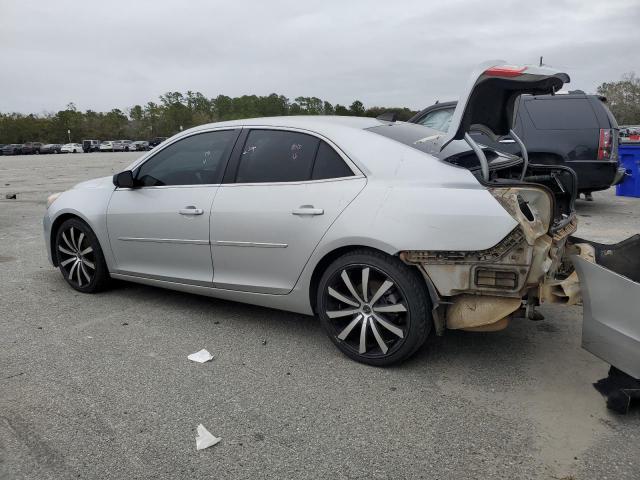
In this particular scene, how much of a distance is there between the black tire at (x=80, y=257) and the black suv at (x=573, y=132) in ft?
17.2

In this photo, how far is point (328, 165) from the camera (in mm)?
3613

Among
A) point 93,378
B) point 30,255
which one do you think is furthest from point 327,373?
point 30,255

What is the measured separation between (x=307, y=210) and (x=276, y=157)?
565mm

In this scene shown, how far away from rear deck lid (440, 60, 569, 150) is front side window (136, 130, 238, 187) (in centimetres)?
171

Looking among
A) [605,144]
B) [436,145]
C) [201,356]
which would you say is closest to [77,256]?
[201,356]

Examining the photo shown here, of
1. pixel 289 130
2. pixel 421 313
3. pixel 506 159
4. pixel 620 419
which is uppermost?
pixel 289 130

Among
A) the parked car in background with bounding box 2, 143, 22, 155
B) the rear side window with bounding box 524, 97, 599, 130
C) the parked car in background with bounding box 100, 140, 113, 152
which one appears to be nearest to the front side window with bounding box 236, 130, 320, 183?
the rear side window with bounding box 524, 97, 599, 130

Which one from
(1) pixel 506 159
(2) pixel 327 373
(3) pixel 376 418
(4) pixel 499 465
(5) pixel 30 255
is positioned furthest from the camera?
(5) pixel 30 255

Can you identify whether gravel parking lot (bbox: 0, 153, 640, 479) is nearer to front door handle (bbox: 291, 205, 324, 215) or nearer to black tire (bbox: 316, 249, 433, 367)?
black tire (bbox: 316, 249, 433, 367)

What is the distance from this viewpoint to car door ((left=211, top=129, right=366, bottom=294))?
3.52 metres

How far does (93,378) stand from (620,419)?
3.09 meters

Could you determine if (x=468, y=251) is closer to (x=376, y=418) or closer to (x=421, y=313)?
(x=421, y=313)

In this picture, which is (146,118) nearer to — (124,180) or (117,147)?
(117,147)

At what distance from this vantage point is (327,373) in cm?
340
